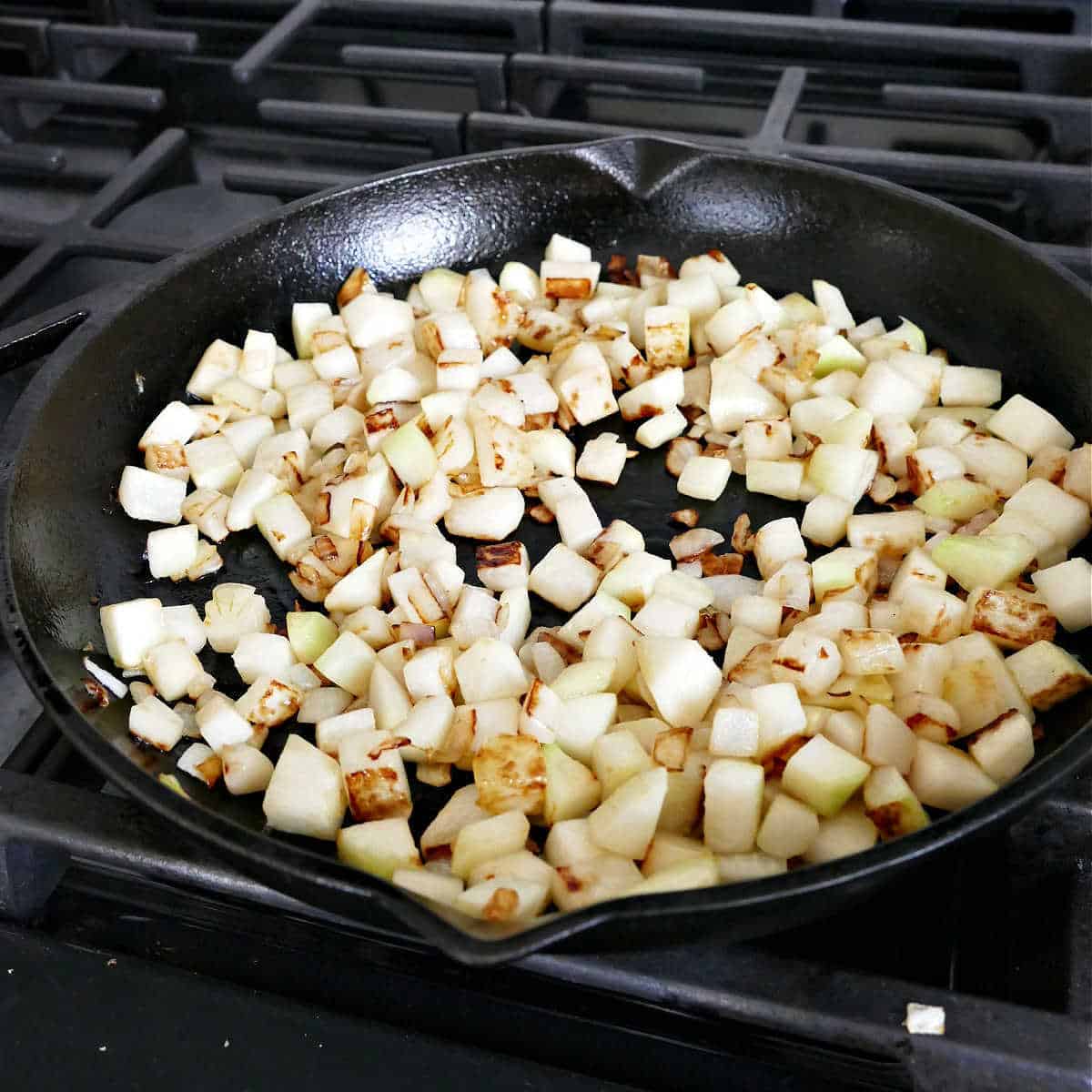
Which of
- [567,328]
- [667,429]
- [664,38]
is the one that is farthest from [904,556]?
[664,38]

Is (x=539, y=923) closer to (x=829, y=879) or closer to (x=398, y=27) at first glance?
(x=829, y=879)

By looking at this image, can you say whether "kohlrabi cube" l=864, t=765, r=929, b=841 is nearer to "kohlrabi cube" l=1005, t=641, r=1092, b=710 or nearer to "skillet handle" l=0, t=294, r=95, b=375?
"kohlrabi cube" l=1005, t=641, r=1092, b=710

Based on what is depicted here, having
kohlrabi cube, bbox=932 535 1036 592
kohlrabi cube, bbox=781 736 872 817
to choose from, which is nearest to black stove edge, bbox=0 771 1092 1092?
kohlrabi cube, bbox=781 736 872 817

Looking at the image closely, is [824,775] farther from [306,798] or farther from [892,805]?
[306,798]

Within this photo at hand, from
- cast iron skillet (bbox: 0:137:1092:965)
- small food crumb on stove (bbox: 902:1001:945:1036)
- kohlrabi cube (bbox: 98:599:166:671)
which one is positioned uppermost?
cast iron skillet (bbox: 0:137:1092:965)

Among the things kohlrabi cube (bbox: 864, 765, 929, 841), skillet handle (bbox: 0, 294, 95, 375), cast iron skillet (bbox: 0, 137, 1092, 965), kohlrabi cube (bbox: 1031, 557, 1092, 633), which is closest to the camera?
cast iron skillet (bbox: 0, 137, 1092, 965)

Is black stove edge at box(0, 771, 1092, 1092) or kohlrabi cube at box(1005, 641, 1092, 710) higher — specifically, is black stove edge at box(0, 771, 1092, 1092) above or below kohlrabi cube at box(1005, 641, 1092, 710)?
below

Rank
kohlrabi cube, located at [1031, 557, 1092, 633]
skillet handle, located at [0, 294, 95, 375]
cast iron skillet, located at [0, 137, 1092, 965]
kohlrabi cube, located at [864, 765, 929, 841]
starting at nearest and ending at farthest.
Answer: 1. cast iron skillet, located at [0, 137, 1092, 965]
2. kohlrabi cube, located at [864, 765, 929, 841]
3. kohlrabi cube, located at [1031, 557, 1092, 633]
4. skillet handle, located at [0, 294, 95, 375]

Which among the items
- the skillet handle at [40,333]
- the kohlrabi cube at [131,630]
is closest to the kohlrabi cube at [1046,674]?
the kohlrabi cube at [131,630]

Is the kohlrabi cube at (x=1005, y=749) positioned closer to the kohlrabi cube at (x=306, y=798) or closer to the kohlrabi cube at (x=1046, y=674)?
the kohlrabi cube at (x=1046, y=674)
